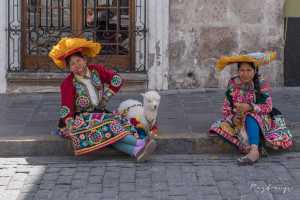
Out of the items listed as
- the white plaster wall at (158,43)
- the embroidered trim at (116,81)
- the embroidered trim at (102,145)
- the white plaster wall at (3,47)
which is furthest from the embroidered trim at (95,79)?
the white plaster wall at (3,47)

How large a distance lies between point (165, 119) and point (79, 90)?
1355mm

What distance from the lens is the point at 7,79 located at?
9.47 m

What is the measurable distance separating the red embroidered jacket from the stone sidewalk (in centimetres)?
34

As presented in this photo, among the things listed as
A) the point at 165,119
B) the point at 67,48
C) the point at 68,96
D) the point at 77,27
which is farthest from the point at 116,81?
the point at 77,27

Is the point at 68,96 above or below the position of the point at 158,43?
below

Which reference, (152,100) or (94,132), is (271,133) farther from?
(94,132)

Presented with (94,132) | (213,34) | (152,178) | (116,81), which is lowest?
(152,178)

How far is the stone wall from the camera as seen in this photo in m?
9.54

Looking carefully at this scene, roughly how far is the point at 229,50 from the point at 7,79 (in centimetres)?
278

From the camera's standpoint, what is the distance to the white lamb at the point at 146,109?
682cm

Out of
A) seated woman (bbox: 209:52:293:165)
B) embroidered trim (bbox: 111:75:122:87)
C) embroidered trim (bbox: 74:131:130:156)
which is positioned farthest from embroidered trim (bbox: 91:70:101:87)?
seated woman (bbox: 209:52:293:165)

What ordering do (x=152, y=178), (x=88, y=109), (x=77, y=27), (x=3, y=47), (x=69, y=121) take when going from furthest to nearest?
1. (x=77, y=27)
2. (x=3, y=47)
3. (x=88, y=109)
4. (x=69, y=121)
5. (x=152, y=178)

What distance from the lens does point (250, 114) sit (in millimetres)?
6680

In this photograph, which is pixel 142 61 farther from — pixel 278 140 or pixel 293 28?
pixel 278 140
